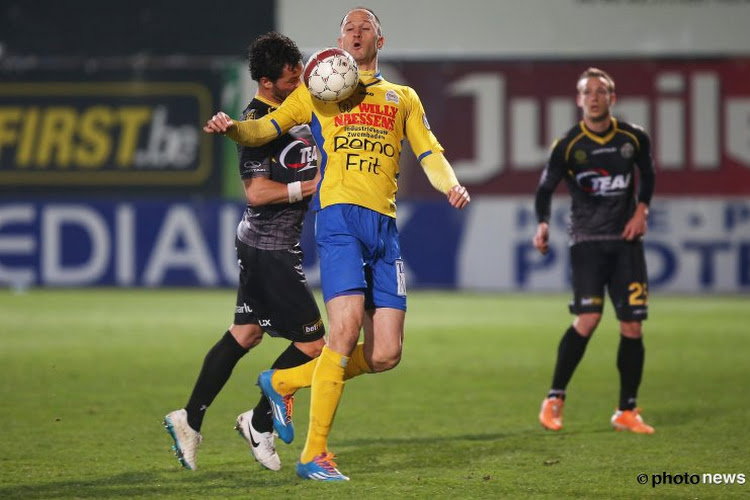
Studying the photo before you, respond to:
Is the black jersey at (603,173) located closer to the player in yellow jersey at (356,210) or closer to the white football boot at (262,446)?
the player in yellow jersey at (356,210)

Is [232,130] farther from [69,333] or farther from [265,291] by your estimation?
[69,333]

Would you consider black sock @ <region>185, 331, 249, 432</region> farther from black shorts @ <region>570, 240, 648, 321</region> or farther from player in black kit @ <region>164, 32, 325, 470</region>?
black shorts @ <region>570, 240, 648, 321</region>

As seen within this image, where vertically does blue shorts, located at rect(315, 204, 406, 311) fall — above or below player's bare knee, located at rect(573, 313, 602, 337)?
above

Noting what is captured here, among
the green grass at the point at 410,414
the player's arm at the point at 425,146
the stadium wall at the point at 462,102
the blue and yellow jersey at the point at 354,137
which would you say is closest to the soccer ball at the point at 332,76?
the blue and yellow jersey at the point at 354,137

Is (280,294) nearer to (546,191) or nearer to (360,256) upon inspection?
(360,256)

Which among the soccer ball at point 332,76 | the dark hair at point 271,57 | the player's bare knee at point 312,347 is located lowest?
the player's bare knee at point 312,347

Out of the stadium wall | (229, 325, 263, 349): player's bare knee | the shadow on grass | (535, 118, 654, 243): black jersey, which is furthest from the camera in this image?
the stadium wall

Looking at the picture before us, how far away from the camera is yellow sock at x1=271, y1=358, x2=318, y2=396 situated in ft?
20.6

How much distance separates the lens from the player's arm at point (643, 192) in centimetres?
780

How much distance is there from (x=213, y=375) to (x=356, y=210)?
3.86ft

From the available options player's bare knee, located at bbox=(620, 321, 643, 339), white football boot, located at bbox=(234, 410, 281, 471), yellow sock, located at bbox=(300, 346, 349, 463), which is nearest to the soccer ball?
yellow sock, located at bbox=(300, 346, 349, 463)

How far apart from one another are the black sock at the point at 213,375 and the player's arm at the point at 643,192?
262 cm

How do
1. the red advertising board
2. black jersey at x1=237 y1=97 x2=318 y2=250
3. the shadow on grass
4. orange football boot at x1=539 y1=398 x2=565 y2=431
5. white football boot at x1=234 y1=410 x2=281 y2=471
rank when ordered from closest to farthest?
the shadow on grass < white football boot at x1=234 y1=410 x2=281 y2=471 < black jersey at x1=237 y1=97 x2=318 y2=250 < orange football boot at x1=539 y1=398 x2=565 y2=431 < the red advertising board

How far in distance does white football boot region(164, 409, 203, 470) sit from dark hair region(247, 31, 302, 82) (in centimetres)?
174
